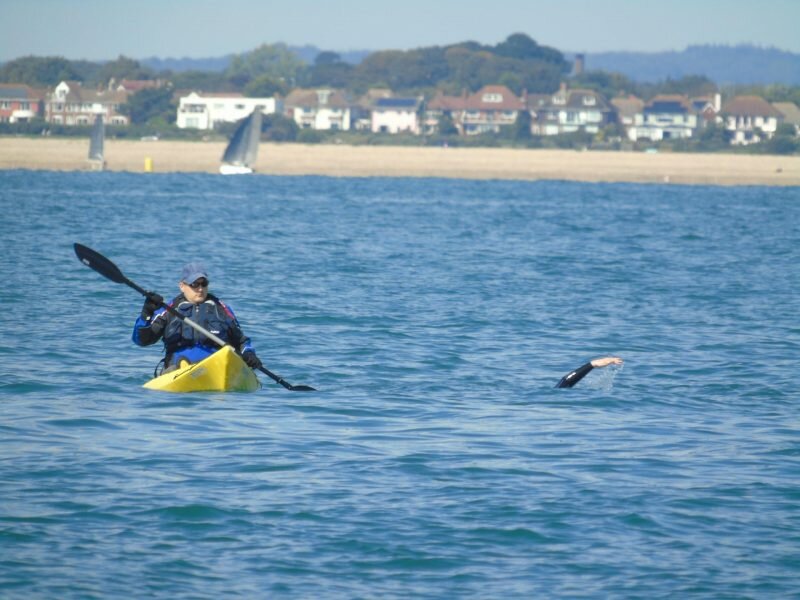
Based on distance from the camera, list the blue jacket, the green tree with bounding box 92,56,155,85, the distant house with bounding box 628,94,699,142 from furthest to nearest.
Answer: the green tree with bounding box 92,56,155,85
the distant house with bounding box 628,94,699,142
the blue jacket

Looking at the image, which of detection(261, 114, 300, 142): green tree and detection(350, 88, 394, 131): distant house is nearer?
detection(261, 114, 300, 142): green tree

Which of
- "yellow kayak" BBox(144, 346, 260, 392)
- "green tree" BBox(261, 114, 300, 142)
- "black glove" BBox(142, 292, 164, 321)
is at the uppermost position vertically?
"green tree" BBox(261, 114, 300, 142)

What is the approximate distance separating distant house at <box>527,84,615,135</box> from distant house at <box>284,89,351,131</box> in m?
22.3

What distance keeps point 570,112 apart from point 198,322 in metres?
150

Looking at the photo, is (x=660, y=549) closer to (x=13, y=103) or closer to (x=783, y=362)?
(x=783, y=362)

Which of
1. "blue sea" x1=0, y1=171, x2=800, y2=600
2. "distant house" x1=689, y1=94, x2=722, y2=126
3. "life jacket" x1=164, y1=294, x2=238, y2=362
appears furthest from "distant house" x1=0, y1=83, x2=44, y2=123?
"life jacket" x1=164, y1=294, x2=238, y2=362

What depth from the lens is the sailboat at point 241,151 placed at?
74375mm

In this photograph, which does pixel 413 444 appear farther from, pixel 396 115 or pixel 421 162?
pixel 396 115

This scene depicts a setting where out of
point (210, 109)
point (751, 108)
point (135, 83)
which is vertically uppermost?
point (135, 83)

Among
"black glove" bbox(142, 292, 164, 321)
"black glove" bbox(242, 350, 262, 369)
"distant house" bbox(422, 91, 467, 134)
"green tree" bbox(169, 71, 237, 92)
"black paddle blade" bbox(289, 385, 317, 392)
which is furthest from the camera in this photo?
"green tree" bbox(169, 71, 237, 92)

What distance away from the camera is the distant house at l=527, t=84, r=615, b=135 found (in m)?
161

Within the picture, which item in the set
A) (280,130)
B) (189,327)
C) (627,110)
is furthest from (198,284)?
(627,110)

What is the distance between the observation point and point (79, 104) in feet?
479

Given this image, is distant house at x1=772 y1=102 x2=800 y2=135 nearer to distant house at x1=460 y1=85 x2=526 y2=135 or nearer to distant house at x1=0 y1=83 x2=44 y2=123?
distant house at x1=460 y1=85 x2=526 y2=135
